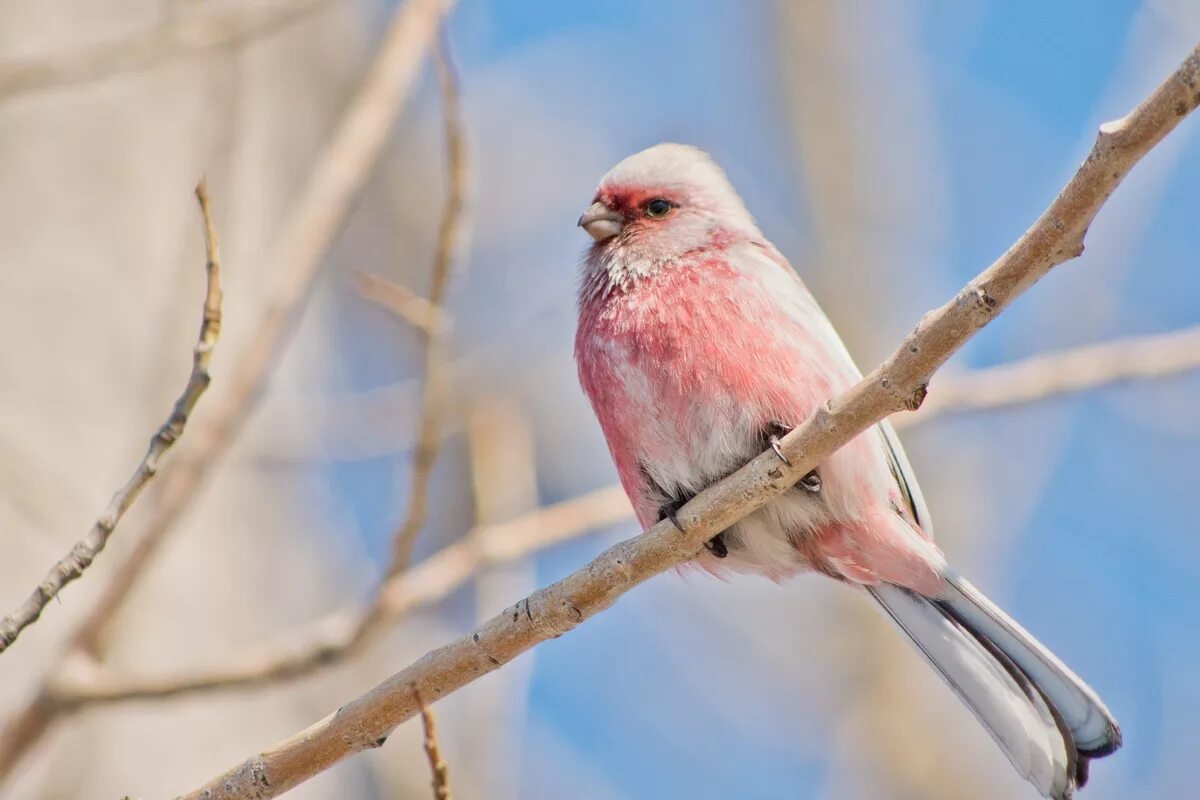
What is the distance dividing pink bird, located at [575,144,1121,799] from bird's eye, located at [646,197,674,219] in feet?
0.92

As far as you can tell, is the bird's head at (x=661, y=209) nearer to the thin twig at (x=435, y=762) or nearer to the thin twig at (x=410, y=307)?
the thin twig at (x=410, y=307)

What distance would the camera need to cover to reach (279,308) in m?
4.36

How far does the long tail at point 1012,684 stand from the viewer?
3.37 meters

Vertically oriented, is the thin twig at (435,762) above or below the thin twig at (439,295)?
below

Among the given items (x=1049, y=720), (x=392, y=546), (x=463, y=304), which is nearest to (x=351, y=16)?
(x=463, y=304)

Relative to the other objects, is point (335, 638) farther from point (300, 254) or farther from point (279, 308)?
point (300, 254)

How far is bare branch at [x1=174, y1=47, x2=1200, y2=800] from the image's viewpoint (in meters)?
2.38

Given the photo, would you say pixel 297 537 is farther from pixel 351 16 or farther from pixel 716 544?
pixel 351 16

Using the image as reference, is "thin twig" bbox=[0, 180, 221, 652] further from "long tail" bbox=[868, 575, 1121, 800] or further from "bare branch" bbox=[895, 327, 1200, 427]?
"bare branch" bbox=[895, 327, 1200, 427]

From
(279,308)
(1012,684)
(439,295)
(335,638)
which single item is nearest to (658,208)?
(439,295)

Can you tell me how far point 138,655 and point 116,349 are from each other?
4.24 feet

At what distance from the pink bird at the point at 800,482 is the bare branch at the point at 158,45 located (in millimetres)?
1685

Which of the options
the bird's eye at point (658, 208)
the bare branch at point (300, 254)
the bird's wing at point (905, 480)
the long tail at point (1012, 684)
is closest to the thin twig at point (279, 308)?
the bare branch at point (300, 254)

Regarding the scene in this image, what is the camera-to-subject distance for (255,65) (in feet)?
23.5
